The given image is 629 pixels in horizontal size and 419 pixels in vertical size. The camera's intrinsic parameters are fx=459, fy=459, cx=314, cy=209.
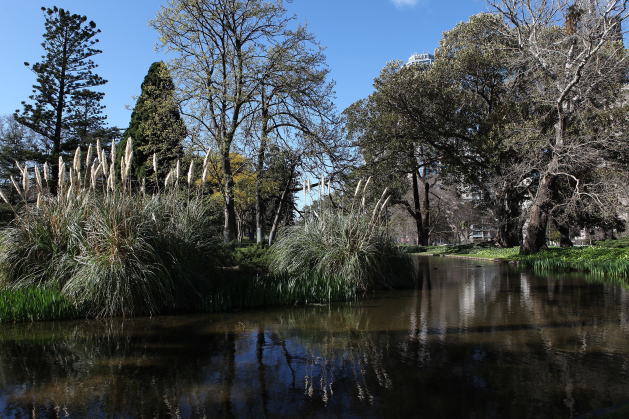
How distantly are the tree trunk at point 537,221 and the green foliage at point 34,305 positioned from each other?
18271 millimetres

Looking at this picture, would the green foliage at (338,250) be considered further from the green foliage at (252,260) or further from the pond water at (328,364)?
the pond water at (328,364)

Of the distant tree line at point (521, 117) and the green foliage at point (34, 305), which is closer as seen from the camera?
the green foliage at point (34, 305)

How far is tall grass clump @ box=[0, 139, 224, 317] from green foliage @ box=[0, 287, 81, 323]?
14cm

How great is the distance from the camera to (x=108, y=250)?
6.86 m

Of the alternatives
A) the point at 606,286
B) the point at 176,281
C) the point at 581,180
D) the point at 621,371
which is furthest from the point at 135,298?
the point at 581,180

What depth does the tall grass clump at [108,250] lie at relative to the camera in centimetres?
679

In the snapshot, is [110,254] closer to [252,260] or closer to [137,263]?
[137,263]

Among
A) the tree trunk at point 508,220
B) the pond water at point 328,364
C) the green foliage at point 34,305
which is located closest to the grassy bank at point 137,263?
the green foliage at point 34,305

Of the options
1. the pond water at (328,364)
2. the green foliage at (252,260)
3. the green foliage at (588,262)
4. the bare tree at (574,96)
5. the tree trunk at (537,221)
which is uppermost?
the bare tree at (574,96)

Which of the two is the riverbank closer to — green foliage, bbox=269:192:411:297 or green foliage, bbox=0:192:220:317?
green foliage, bbox=269:192:411:297

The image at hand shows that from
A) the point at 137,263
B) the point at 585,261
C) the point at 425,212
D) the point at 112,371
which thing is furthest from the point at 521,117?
the point at 112,371

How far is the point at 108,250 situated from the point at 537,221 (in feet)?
59.4

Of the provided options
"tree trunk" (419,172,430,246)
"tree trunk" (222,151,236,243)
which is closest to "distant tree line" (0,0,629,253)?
"tree trunk" (222,151,236,243)

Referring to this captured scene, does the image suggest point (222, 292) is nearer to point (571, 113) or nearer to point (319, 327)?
point (319, 327)
